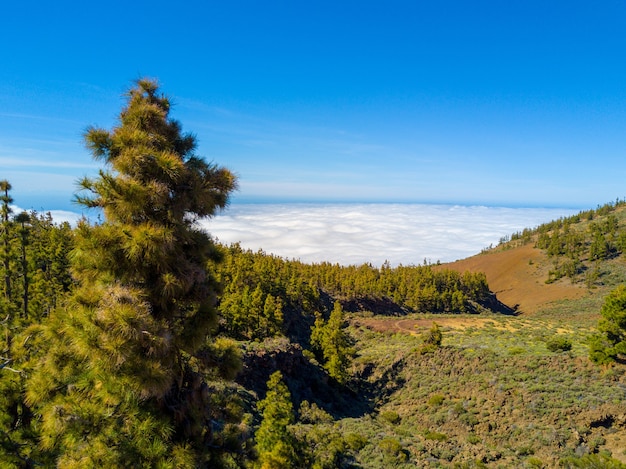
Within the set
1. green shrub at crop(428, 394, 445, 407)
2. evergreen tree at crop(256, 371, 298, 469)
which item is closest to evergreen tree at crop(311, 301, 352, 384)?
green shrub at crop(428, 394, 445, 407)

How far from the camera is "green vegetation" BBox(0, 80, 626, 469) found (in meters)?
5.16

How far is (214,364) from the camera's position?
6.54 meters

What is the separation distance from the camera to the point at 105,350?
484 centimetres

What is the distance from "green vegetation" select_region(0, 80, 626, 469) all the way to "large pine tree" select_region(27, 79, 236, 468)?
3 cm

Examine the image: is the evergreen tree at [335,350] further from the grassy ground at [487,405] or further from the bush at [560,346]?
the bush at [560,346]

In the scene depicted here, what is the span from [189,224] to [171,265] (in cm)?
81

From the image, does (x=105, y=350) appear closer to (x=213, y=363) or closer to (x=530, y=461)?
(x=213, y=363)

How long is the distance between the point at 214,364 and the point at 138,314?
2198mm

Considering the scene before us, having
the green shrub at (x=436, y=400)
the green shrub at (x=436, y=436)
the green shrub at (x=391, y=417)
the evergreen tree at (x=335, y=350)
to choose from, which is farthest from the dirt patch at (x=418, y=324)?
the green shrub at (x=436, y=436)

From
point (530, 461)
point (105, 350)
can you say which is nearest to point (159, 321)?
point (105, 350)

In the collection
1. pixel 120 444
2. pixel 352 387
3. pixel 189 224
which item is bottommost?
pixel 352 387

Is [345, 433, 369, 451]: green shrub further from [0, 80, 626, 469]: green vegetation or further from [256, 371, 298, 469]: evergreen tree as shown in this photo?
[256, 371, 298, 469]: evergreen tree

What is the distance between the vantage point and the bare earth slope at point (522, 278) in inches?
4112

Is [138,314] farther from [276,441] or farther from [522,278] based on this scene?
[522,278]
